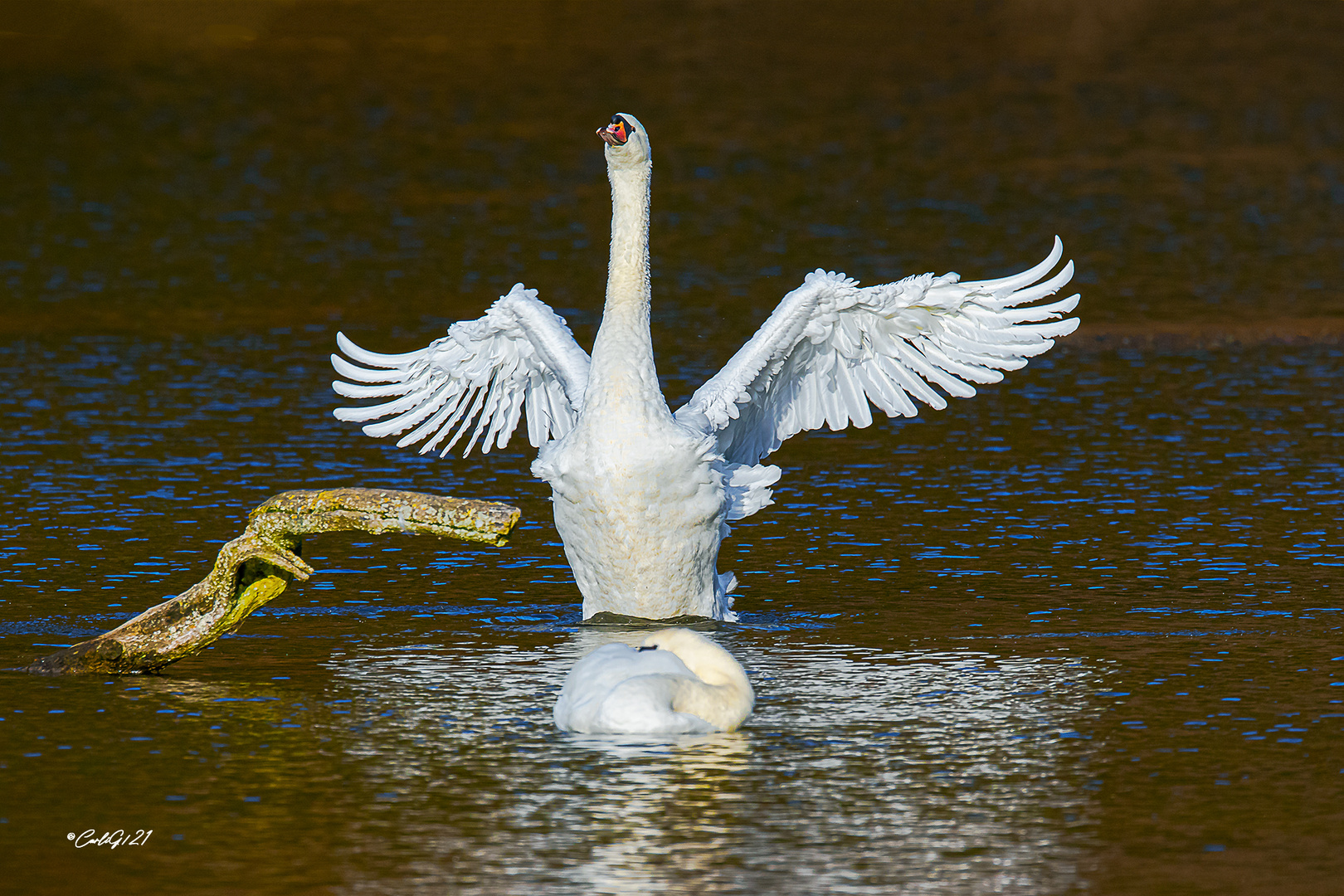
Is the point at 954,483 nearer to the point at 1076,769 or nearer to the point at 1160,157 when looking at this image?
the point at 1076,769

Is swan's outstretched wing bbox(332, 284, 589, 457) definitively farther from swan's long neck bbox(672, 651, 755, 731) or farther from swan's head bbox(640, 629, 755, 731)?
swan's long neck bbox(672, 651, 755, 731)

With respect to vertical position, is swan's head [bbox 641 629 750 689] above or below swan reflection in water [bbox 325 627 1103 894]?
above

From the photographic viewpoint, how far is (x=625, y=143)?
11.2 meters

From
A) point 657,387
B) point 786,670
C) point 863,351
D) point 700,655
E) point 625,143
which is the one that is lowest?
point 786,670

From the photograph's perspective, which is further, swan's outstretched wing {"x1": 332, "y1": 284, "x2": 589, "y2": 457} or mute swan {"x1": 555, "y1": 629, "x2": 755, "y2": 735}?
swan's outstretched wing {"x1": 332, "y1": 284, "x2": 589, "y2": 457}

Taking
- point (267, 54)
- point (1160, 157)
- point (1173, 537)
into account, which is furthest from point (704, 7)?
point (1173, 537)

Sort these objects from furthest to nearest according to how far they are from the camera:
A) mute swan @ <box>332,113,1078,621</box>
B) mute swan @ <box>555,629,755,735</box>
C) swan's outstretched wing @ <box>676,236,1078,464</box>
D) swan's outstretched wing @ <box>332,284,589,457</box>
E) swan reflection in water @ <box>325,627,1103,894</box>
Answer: swan's outstretched wing @ <box>332,284,589,457</box> < swan's outstretched wing @ <box>676,236,1078,464</box> < mute swan @ <box>332,113,1078,621</box> < mute swan @ <box>555,629,755,735</box> < swan reflection in water @ <box>325,627,1103,894</box>

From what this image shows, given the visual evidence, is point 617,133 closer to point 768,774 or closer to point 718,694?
point 718,694

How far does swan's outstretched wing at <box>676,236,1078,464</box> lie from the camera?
430 inches

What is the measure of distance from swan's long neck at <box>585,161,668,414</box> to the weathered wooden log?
48.0 inches

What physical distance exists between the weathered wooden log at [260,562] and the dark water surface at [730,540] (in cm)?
15

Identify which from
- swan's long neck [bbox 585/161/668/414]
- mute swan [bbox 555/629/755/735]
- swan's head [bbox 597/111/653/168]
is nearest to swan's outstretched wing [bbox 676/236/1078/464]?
swan's long neck [bbox 585/161/668/414]

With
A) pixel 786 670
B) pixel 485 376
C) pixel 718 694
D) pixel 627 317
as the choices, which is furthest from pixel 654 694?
pixel 485 376

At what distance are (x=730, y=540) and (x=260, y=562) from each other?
3.67 m
